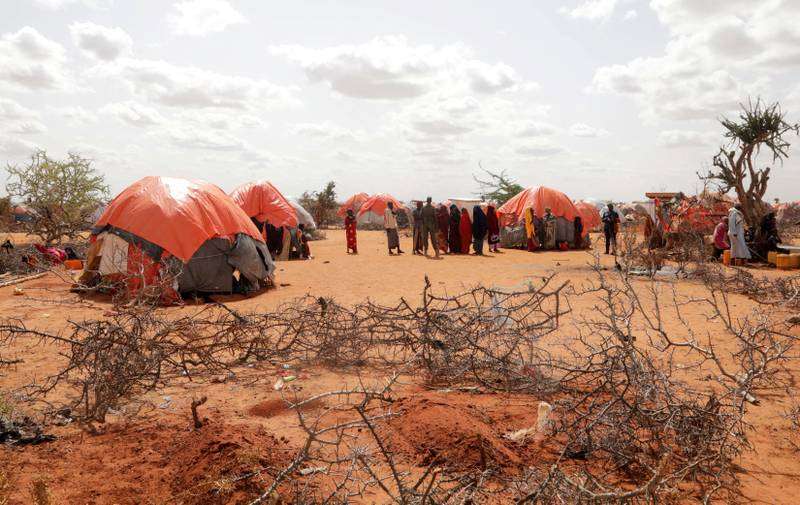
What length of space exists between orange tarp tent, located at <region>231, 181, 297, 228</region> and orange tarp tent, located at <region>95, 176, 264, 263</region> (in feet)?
19.6

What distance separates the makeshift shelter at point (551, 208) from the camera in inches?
811

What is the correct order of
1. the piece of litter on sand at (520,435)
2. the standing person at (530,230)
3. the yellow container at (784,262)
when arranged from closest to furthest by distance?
the piece of litter on sand at (520,435), the yellow container at (784,262), the standing person at (530,230)

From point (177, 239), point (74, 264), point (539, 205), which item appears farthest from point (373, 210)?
point (177, 239)

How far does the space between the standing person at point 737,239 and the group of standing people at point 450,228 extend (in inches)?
275

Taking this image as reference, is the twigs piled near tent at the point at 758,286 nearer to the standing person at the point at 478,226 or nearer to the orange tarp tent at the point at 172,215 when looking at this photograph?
the standing person at the point at 478,226

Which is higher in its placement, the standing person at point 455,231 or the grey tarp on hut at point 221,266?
the standing person at point 455,231

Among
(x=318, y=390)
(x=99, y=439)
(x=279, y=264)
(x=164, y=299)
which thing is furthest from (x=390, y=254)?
(x=99, y=439)

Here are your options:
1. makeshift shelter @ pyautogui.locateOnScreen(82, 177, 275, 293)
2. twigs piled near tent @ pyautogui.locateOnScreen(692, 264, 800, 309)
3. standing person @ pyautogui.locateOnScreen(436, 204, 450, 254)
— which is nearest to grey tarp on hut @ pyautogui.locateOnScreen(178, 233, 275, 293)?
makeshift shelter @ pyautogui.locateOnScreen(82, 177, 275, 293)

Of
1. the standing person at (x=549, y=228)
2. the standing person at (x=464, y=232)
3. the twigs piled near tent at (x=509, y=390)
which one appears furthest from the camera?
the standing person at (x=549, y=228)

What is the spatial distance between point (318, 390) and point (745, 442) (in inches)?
131

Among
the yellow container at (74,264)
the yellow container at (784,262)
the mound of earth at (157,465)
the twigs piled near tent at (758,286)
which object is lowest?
the mound of earth at (157,465)

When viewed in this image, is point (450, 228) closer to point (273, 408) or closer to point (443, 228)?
point (443, 228)

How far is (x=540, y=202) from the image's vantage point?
20.6 meters

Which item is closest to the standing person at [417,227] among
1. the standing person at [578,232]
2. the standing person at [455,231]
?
the standing person at [455,231]
